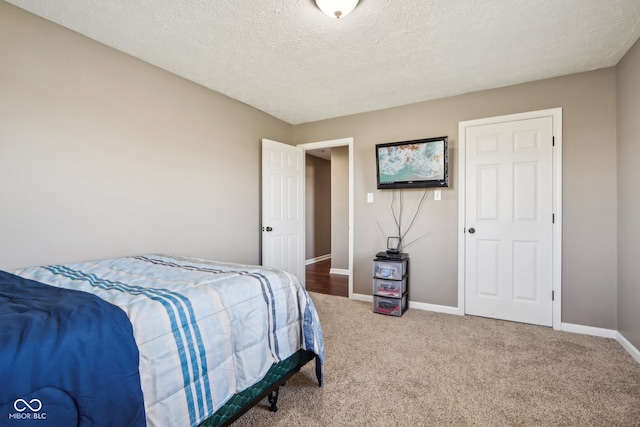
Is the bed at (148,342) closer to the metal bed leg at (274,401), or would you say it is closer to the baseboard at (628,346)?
the metal bed leg at (274,401)

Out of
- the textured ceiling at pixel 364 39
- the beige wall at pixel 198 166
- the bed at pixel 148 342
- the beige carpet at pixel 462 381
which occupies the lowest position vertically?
the beige carpet at pixel 462 381

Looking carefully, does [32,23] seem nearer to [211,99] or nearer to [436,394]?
[211,99]

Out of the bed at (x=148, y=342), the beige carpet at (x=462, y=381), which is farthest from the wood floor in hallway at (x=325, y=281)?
the bed at (x=148, y=342)

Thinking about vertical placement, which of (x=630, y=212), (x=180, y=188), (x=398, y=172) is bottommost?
(x=630, y=212)

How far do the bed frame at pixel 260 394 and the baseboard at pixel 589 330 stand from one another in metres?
2.57

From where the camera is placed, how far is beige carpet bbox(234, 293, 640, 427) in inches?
65.8

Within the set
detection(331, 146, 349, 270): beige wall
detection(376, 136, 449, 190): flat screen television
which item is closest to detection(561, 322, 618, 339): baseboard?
detection(376, 136, 449, 190): flat screen television

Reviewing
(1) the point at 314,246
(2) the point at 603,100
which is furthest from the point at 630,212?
(1) the point at 314,246

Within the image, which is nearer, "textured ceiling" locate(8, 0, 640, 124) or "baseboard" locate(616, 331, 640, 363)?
"textured ceiling" locate(8, 0, 640, 124)

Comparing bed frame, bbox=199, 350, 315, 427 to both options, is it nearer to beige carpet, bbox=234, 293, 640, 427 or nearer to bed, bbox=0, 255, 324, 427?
bed, bbox=0, 255, 324, 427

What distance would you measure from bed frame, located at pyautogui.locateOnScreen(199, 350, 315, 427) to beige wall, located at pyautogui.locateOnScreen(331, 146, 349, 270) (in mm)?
3754

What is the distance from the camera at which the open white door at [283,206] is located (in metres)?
3.73

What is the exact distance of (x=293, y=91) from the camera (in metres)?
3.27

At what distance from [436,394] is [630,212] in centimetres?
216
